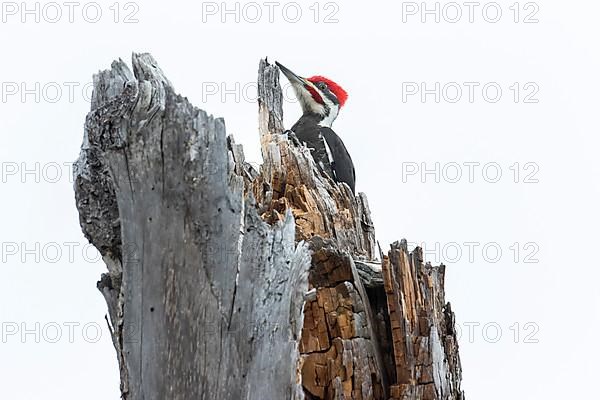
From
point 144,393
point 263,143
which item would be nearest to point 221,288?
point 144,393

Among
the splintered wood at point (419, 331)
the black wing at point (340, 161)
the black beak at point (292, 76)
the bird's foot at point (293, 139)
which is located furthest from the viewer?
the black beak at point (292, 76)

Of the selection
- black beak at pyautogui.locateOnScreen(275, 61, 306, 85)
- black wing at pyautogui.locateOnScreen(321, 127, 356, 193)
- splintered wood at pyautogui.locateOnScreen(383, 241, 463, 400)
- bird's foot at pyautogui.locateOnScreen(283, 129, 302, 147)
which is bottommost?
splintered wood at pyautogui.locateOnScreen(383, 241, 463, 400)

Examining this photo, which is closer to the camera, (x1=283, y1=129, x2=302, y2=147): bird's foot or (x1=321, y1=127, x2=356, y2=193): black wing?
(x1=283, y1=129, x2=302, y2=147): bird's foot

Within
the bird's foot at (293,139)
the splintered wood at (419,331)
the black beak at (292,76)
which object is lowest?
the splintered wood at (419,331)

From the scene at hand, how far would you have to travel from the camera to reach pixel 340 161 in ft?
29.7

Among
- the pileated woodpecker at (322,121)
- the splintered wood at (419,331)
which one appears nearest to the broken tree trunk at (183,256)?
the splintered wood at (419,331)

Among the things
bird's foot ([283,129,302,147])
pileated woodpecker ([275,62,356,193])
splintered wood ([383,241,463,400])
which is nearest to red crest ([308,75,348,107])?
pileated woodpecker ([275,62,356,193])

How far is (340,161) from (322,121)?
128 centimetres

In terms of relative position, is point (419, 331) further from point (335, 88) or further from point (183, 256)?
point (335, 88)

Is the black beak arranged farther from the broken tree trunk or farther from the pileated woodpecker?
the broken tree trunk

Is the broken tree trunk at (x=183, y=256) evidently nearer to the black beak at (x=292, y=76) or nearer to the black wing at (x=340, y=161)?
the black wing at (x=340, y=161)

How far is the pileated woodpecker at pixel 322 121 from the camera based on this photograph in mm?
9070

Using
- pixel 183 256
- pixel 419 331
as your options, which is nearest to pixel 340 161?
pixel 419 331

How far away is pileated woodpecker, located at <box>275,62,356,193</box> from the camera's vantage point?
907cm
